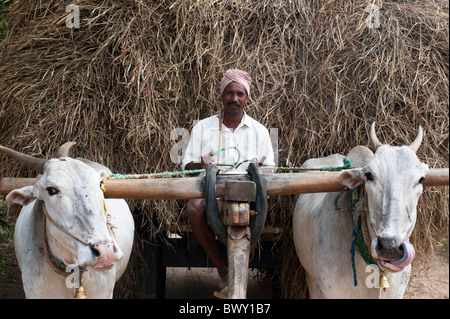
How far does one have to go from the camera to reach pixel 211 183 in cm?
242

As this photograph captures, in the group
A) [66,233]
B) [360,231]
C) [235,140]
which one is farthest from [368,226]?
[66,233]

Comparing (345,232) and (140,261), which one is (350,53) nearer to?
(345,232)

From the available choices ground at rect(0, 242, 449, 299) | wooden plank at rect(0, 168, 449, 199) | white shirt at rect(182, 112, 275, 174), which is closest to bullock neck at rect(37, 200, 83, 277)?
wooden plank at rect(0, 168, 449, 199)

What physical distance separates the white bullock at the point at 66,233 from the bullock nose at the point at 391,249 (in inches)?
48.8

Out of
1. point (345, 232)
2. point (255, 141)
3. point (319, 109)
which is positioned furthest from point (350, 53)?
point (345, 232)

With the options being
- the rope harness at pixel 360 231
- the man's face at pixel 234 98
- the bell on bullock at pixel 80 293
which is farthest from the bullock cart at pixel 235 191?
the man's face at pixel 234 98

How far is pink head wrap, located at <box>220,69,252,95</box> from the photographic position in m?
3.36

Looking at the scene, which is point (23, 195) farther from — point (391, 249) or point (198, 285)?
point (198, 285)

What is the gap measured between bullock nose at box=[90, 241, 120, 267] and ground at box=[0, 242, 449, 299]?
2577 mm

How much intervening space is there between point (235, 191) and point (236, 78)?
4.03ft

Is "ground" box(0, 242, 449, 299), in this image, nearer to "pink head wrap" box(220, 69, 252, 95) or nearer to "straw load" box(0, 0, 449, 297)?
"straw load" box(0, 0, 449, 297)

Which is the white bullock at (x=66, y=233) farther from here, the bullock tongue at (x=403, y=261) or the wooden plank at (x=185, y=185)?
the bullock tongue at (x=403, y=261)
